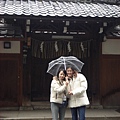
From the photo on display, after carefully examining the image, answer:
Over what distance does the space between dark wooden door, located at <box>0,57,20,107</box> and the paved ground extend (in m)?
0.58

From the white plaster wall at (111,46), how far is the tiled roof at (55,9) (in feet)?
4.12

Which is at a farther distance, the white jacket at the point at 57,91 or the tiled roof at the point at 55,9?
the tiled roof at the point at 55,9

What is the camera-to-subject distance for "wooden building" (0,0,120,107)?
10203mm

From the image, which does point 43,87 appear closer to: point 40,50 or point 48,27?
point 40,50

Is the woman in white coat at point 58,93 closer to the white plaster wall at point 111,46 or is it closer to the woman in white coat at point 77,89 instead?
the woman in white coat at point 77,89

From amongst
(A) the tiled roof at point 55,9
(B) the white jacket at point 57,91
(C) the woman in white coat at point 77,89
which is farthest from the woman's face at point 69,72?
(A) the tiled roof at point 55,9

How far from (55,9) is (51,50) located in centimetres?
162

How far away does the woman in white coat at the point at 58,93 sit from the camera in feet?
21.1

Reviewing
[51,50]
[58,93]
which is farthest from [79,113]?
[51,50]

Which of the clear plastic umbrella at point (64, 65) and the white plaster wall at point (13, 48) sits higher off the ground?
the clear plastic umbrella at point (64, 65)

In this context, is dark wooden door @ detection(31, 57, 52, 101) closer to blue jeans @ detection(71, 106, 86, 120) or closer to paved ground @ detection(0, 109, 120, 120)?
paved ground @ detection(0, 109, 120, 120)

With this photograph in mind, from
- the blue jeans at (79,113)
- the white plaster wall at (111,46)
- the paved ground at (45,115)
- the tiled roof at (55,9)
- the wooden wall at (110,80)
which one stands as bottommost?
the paved ground at (45,115)

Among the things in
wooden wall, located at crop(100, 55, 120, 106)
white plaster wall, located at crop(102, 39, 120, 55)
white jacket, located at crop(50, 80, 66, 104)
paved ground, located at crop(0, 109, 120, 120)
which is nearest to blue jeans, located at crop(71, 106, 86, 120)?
white jacket, located at crop(50, 80, 66, 104)

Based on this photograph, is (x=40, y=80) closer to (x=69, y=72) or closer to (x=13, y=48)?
(x=13, y=48)
